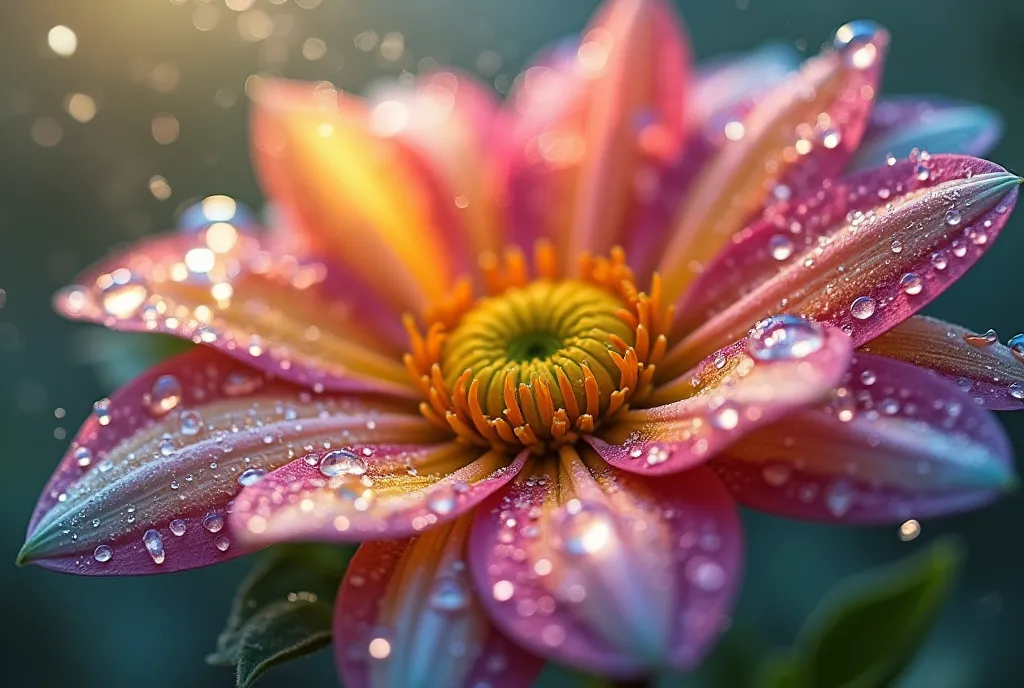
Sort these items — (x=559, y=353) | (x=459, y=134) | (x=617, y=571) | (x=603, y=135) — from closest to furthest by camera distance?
(x=617, y=571) < (x=559, y=353) < (x=603, y=135) < (x=459, y=134)

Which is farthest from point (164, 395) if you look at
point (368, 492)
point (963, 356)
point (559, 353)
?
point (963, 356)

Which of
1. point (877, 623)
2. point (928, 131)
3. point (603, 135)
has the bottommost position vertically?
point (877, 623)

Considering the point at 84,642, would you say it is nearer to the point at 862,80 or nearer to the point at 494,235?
the point at 494,235

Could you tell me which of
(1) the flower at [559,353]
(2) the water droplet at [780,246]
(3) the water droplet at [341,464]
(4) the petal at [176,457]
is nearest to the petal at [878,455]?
(1) the flower at [559,353]

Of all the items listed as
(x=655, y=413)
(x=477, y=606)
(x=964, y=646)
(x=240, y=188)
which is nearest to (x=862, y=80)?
(x=655, y=413)

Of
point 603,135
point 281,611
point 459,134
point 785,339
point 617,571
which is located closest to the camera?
point 617,571

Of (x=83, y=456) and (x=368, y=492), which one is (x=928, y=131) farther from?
(x=83, y=456)

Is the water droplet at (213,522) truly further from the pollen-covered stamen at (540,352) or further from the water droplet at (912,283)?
the water droplet at (912,283)

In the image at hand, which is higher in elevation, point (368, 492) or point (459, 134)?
point (459, 134)
